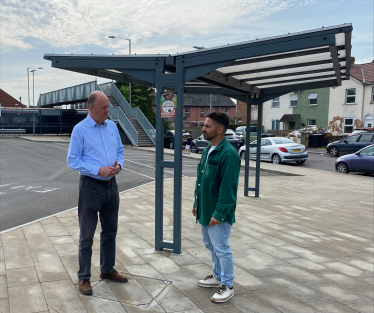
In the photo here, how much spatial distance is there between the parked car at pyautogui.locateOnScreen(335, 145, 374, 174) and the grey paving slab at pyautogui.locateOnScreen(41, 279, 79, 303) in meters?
13.5

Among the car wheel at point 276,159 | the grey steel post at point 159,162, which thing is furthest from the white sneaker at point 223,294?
the car wheel at point 276,159

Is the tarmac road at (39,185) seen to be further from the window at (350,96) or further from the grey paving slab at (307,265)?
the window at (350,96)

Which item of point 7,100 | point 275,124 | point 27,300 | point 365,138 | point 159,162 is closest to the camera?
point 27,300

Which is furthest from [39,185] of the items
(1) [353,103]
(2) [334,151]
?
(1) [353,103]

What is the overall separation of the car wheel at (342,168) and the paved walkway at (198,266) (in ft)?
26.7

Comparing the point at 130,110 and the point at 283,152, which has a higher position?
the point at 130,110

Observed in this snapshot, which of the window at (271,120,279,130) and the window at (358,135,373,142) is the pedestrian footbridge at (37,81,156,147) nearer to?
the window at (271,120,279,130)

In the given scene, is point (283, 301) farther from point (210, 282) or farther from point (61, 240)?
point (61, 240)

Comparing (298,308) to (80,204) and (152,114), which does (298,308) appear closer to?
(80,204)

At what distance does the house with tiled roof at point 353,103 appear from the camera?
32906 mm

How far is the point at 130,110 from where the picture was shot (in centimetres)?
3425

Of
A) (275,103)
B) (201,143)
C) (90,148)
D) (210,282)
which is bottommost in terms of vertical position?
(210,282)

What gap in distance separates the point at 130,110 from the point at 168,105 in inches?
1182

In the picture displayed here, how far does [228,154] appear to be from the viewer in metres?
3.47
